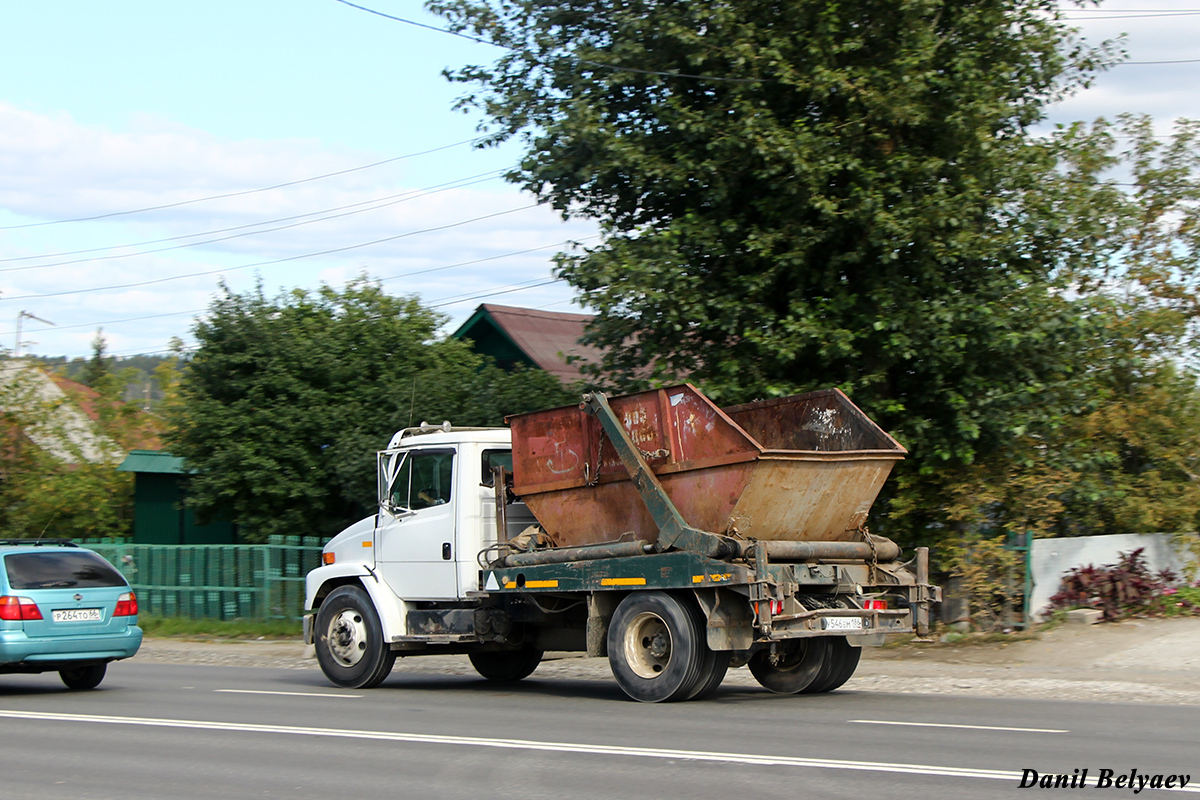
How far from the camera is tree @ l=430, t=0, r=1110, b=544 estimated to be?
49.8 ft

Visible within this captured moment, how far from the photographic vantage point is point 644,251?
15875 millimetres

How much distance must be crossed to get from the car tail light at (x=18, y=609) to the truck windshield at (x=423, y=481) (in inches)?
141

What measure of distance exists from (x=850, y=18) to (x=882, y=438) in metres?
7.03

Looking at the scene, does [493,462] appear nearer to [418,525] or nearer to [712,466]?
[418,525]

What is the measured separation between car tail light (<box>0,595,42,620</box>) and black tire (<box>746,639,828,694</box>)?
6.97m

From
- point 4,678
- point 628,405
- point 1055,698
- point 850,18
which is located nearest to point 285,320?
point 4,678

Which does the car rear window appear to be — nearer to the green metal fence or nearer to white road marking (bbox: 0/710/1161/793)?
white road marking (bbox: 0/710/1161/793)

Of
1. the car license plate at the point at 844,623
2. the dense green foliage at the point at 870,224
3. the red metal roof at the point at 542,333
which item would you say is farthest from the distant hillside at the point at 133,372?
the car license plate at the point at 844,623

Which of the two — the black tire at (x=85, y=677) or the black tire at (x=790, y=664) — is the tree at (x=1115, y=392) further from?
the black tire at (x=85, y=677)

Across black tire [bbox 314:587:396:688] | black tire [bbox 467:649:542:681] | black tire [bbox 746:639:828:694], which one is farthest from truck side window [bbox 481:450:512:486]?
black tire [bbox 746:639:828:694]

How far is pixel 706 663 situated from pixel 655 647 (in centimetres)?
56

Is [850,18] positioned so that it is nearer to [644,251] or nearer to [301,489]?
[644,251]

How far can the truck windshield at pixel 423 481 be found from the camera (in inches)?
498

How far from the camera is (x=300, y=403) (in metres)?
22.6
